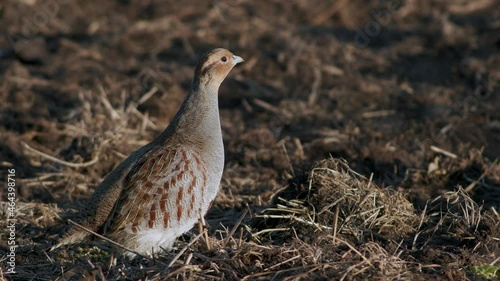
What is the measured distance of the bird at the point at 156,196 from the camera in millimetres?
4906

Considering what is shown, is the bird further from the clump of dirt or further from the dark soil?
the clump of dirt

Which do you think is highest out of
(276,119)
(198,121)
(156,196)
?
(198,121)

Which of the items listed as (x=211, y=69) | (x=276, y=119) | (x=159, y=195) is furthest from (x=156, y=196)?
(x=276, y=119)

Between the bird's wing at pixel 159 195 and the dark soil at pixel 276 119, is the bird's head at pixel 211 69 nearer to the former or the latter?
the bird's wing at pixel 159 195

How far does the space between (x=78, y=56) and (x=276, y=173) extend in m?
4.42

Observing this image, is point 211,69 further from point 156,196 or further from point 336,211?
point 336,211

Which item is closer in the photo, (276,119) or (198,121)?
(198,121)

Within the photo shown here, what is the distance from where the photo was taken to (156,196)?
493 centimetres

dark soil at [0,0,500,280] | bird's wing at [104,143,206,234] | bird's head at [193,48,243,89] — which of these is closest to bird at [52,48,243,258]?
bird's wing at [104,143,206,234]

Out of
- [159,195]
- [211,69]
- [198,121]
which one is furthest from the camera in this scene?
[211,69]

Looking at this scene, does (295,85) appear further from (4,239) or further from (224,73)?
(4,239)

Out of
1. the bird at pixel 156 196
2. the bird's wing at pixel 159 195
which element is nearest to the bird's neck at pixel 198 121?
the bird at pixel 156 196

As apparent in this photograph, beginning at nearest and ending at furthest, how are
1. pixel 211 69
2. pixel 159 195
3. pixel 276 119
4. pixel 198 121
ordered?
1. pixel 159 195
2. pixel 198 121
3. pixel 211 69
4. pixel 276 119

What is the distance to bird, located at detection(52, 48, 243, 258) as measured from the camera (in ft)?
16.1
